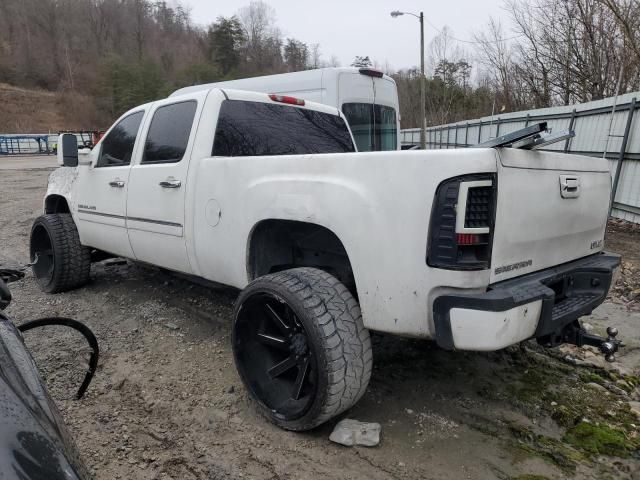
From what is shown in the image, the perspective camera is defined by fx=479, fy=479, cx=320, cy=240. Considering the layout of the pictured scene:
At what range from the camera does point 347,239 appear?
235 cm

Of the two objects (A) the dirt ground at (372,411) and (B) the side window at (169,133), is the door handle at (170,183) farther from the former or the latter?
(A) the dirt ground at (372,411)

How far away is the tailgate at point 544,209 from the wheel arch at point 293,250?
933 mm

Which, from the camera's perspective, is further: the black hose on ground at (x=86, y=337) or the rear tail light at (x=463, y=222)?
the black hose on ground at (x=86, y=337)

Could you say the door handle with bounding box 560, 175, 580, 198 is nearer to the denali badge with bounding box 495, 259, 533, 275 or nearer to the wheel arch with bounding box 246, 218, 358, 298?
the denali badge with bounding box 495, 259, 533, 275

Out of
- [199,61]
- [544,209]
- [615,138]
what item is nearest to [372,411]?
[544,209]

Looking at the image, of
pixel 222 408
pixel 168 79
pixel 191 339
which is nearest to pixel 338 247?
pixel 222 408

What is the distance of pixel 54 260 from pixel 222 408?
290 centimetres

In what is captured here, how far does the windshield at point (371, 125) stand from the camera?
878cm

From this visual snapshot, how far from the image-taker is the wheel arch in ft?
9.36

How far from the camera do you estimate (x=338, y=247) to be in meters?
2.81

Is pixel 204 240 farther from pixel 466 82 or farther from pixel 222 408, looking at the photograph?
pixel 466 82

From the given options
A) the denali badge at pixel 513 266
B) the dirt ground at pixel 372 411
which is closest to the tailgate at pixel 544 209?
the denali badge at pixel 513 266

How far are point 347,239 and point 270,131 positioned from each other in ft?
5.14

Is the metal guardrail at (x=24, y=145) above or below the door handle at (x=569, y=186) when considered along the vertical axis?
below
